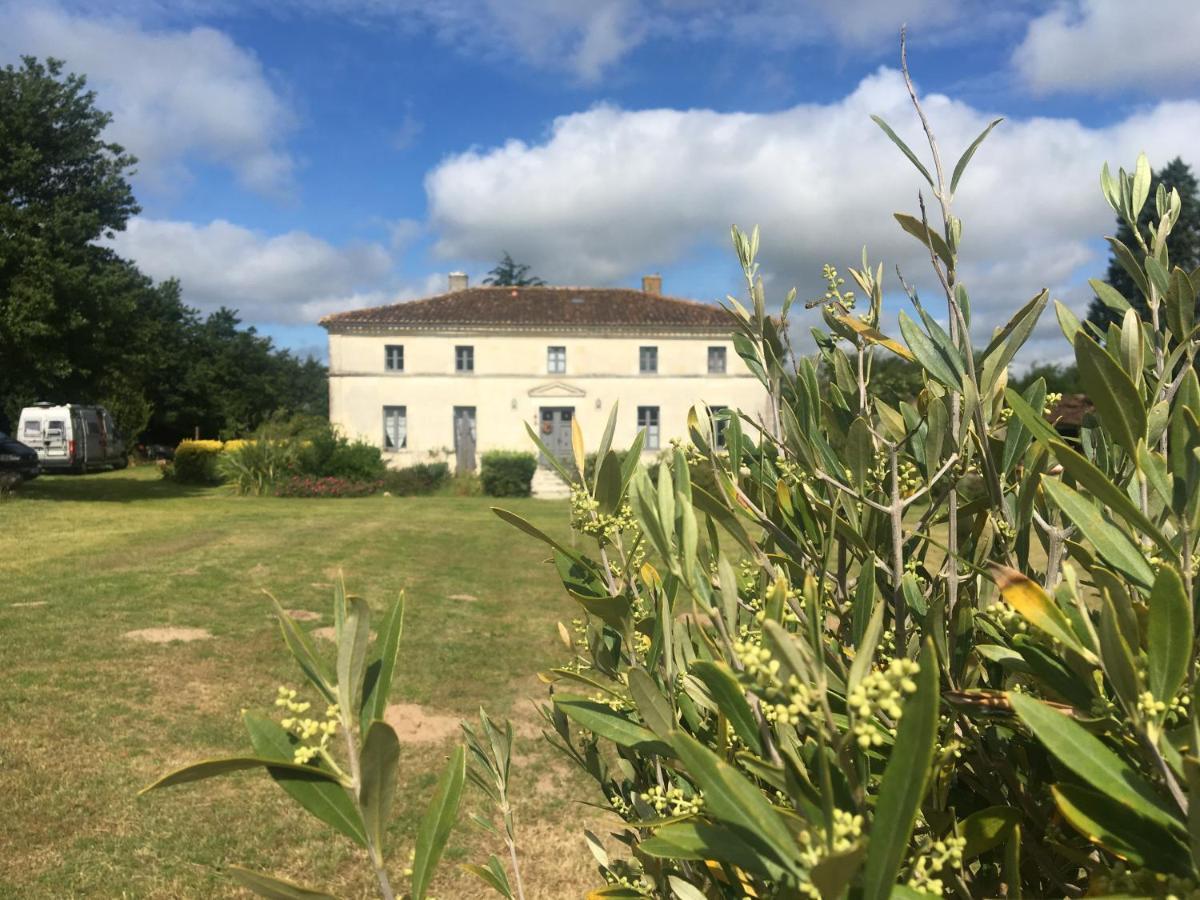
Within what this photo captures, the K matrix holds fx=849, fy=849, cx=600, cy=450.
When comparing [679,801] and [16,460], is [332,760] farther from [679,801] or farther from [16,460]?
[16,460]

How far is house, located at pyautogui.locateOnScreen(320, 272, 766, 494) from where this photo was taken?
31.9m

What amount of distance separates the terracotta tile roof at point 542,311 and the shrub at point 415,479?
5945mm

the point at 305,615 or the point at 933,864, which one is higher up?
the point at 933,864

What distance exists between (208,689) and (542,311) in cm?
2633

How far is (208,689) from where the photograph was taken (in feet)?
25.1

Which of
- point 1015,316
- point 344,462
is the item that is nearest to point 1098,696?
point 1015,316

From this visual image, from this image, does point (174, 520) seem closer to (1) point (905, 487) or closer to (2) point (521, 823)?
(2) point (521, 823)

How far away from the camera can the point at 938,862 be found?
83 cm

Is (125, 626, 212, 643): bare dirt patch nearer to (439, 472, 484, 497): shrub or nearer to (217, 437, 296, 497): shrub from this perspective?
(217, 437, 296, 497): shrub

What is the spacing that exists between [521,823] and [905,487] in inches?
194

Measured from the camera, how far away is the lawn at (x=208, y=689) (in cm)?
493

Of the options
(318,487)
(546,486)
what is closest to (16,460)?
(318,487)

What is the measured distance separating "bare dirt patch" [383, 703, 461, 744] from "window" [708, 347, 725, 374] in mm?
26200

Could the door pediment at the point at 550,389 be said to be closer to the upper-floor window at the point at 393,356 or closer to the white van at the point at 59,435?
the upper-floor window at the point at 393,356
